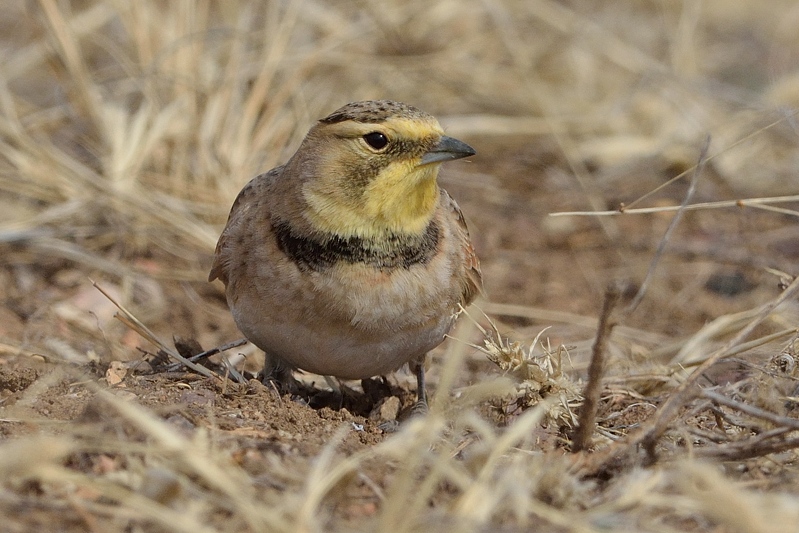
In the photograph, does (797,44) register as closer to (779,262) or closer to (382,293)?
(779,262)

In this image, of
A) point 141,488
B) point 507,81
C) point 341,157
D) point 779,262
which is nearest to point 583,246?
point 779,262

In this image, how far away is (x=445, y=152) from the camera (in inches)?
166

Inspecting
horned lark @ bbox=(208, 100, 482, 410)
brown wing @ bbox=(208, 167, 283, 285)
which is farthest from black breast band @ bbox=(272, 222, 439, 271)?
brown wing @ bbox=(208, 167, 283, 285)

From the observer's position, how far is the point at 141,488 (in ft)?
9.48

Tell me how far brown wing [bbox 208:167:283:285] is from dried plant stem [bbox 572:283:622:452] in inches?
72.7

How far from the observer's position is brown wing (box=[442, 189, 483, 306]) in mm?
4738

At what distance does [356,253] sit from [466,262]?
0.71m

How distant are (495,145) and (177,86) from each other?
9.89 ft

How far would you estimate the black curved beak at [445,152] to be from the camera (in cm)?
420

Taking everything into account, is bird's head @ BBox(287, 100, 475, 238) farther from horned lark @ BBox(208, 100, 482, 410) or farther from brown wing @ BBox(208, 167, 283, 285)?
brown wing @ BBox(208, 167, 283, 285)

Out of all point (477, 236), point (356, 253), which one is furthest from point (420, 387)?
point (477, 236)

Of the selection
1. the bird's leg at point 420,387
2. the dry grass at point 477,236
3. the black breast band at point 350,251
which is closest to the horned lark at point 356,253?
the black breast band at point 350,251

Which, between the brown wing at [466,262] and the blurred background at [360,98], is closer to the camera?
the brown wing at [466,262]

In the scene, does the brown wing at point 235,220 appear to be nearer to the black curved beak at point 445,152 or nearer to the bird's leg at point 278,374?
the bird's leg at point 278,374
